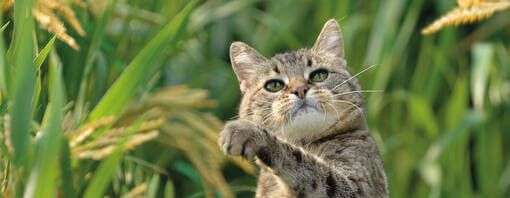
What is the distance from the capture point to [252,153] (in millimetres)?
1232

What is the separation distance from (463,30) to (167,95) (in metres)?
2.10

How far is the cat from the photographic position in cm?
132

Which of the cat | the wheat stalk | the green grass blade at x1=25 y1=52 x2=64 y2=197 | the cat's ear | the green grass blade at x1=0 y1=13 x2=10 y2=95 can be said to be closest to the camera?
the green grass blade at x1=25 y1=52 x2=64 y2=197

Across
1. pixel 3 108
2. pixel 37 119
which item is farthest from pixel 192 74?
pixel 3 108

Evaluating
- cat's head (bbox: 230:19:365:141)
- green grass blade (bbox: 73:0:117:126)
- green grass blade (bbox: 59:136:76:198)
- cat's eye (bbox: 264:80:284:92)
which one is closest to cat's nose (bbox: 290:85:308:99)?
cat's head (bbox: 230:19:365:141)

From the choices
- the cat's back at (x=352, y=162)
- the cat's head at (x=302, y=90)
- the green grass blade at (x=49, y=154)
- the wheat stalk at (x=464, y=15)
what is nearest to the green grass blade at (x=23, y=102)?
the green grass blade at (x=49, y=154)

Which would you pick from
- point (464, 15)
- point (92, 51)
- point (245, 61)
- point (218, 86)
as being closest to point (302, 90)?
point (245, 61)

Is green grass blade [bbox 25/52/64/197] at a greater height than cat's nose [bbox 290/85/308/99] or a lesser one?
lesser

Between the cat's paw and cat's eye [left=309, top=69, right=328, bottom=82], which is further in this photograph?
cat's eye [left=309, top=69, right=328, bottom=82]

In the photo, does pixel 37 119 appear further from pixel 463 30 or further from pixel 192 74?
pixel 463 30

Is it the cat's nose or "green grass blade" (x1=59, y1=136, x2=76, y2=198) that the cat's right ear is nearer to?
the cat's nose

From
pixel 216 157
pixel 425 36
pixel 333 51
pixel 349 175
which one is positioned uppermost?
pixel 425 36

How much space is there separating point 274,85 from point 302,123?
0.72 ft

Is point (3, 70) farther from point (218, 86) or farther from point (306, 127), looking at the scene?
point (218, 86)
